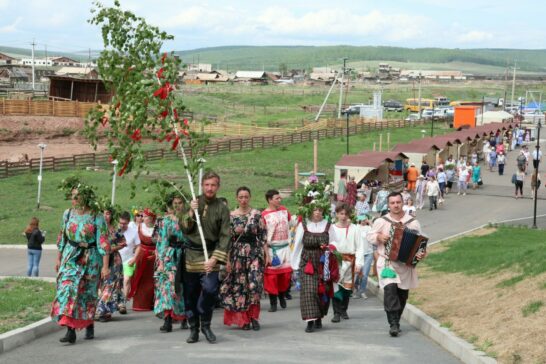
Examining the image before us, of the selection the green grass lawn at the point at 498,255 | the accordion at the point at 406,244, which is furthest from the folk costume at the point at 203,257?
the green grass lawn at the point at 498,255

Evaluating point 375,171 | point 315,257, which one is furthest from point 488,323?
point 375,171

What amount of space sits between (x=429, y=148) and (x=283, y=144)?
76.9 ft

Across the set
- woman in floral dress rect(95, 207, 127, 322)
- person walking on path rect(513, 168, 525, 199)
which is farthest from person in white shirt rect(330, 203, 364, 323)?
person walking on path rect(513, 168, 525, 199)

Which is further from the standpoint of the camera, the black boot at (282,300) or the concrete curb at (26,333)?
the black boot at (282,300)

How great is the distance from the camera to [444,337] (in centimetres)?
1027

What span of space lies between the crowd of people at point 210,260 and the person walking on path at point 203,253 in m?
0.01

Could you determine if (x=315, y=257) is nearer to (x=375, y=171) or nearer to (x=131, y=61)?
(x=131, y=61)

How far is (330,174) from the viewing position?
45781mm

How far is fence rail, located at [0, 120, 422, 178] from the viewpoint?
4694 cm

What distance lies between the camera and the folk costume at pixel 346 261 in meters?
12.5

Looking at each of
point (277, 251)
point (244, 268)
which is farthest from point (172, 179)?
point (244, 268)

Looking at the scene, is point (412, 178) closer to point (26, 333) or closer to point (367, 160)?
point (367, 160)

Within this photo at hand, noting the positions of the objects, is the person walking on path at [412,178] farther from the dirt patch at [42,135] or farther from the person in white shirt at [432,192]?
the dirt patch at [42,135]

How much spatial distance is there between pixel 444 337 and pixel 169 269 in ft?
10.9
